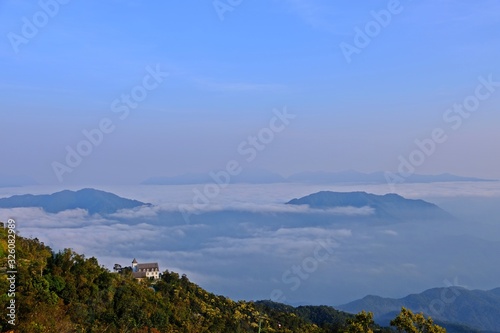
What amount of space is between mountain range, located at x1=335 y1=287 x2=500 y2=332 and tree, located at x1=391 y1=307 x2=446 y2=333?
139850 mm

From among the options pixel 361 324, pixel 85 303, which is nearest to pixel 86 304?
pixel 85 303

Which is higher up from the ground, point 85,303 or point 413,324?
point 85,303

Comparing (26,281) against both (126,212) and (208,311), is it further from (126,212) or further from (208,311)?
(126,212)

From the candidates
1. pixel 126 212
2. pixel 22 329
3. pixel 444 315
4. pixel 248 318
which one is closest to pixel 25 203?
pixel 126 212

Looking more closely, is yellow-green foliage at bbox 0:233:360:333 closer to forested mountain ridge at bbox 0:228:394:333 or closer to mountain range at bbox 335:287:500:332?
forested mountain ridge at bbox 0:228:394:333

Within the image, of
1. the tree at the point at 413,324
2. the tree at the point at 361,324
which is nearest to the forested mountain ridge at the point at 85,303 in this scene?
the tree at the point at 361,324

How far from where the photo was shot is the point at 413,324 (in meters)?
17.4

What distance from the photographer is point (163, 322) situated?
21.6 metres

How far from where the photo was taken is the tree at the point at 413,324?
55.8ft

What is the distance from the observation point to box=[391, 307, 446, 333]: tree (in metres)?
17.0

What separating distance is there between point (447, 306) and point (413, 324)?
535 feet

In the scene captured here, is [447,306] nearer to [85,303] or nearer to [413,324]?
[413,324]

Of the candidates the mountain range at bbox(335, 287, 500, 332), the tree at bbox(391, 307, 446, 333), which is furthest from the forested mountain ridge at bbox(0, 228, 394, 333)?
the mountain range at bbox(335, 287, 500, 332)

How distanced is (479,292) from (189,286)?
570 feet
